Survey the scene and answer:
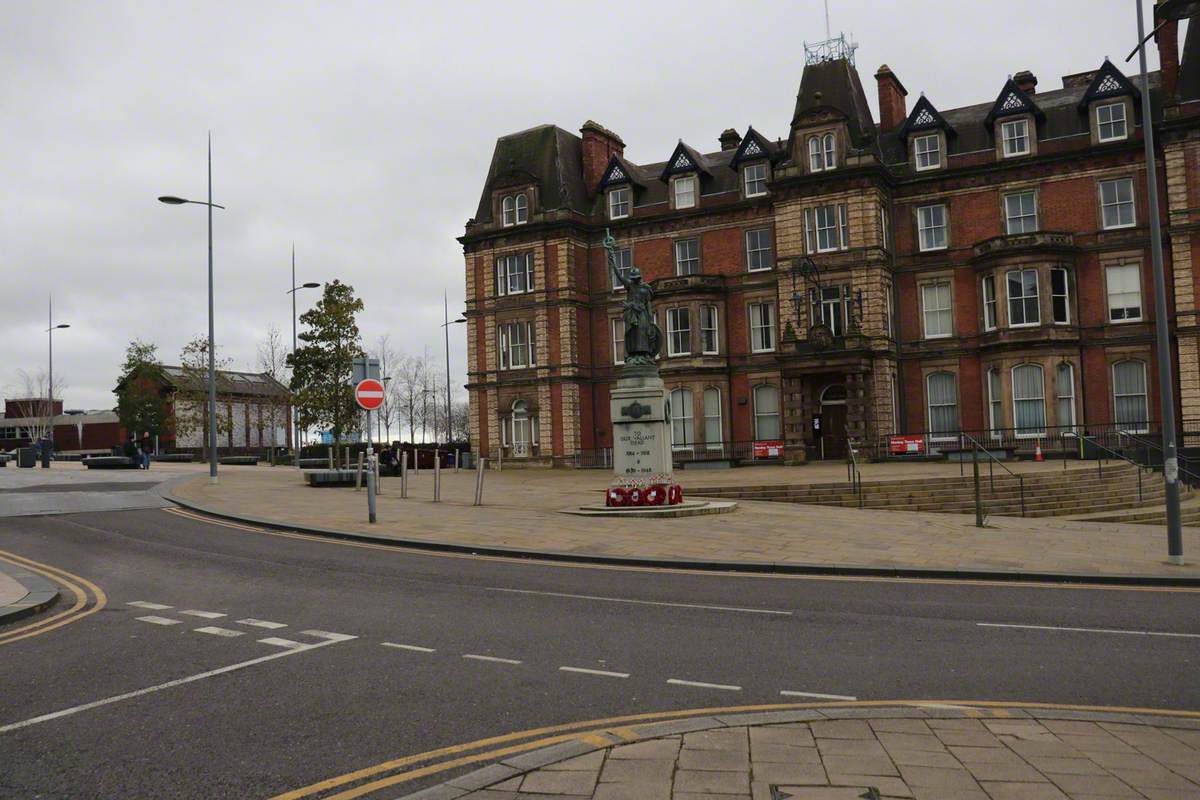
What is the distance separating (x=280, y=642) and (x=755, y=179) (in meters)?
36.8

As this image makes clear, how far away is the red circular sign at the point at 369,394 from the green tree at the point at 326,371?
18.7 m

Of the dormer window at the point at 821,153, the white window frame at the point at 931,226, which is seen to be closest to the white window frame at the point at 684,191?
the dormer window at the point at 821,153

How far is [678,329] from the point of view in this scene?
4172 cm

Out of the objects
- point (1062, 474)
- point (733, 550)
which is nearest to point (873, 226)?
point (1062, 474)

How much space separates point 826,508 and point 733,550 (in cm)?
793

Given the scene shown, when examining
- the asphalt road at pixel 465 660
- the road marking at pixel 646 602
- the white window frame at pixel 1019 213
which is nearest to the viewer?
the asphalt road at pixel 465 660

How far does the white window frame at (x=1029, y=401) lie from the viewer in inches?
1379

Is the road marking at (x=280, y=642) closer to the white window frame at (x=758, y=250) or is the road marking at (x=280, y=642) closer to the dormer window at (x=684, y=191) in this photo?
the white window frame at (x=758, y=250)

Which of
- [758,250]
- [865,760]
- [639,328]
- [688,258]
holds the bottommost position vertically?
[865,760]

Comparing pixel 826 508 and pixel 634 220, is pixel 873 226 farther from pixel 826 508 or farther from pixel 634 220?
pixel 826 508

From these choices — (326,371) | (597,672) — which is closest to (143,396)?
(326,371)

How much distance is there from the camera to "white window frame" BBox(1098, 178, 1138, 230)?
3478cm

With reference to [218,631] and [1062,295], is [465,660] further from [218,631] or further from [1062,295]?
[1062,295]

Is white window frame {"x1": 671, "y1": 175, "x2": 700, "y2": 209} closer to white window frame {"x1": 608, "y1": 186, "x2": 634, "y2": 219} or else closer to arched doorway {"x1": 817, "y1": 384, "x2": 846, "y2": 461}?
white window frame {"x1": 608, "y1": 186, "x2": 634, "y2": 219}
